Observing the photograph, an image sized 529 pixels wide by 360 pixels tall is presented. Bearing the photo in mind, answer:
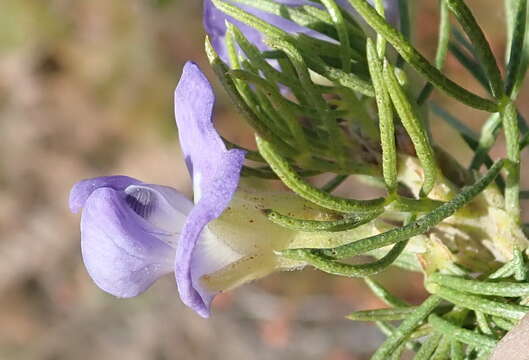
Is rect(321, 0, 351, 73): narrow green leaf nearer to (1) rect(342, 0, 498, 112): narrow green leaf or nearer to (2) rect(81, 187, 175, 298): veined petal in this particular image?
(1) rect(342, 0, 498, 112): narrow green leaf

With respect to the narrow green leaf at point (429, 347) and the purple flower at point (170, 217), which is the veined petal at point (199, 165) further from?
the narrow green leaf at point (429, 347)

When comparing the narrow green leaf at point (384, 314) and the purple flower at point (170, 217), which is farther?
the narrow green leaf at point (384, 314)

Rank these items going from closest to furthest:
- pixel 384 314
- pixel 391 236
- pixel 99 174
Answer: pixel 391 236
pixel 384 314
pixel 99 174

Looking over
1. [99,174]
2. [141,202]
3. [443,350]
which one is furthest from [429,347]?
[99,174]

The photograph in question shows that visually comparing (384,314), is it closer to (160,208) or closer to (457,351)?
(457,351)

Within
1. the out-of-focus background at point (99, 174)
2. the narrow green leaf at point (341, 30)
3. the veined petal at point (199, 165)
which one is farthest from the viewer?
the out-of-focus background at point (99, 174)

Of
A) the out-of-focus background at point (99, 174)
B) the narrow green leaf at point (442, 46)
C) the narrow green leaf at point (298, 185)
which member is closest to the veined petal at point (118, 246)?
the narrow green leaf at point (298, 185)

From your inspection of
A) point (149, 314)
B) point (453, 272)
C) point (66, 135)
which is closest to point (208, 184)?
point (453, 272)

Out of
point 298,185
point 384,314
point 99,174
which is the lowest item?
point 99,174
